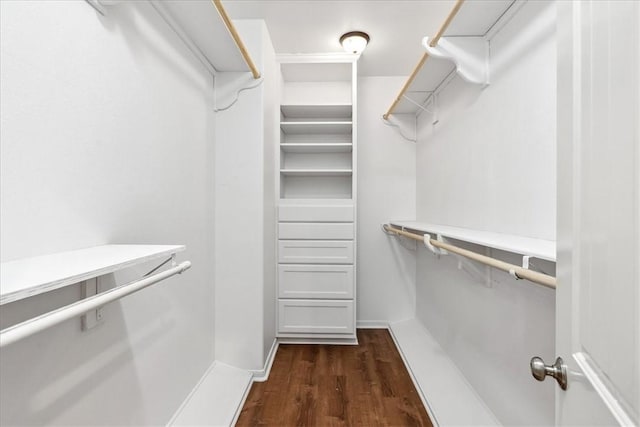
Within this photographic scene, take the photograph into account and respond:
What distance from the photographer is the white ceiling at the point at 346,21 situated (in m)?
1.89

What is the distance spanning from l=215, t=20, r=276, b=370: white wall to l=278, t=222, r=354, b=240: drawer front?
1.57ft

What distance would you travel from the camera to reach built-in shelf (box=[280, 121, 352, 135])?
2.50 m

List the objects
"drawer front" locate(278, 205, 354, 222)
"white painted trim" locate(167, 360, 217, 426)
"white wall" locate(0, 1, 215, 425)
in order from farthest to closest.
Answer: "drawer front" locate(278, 205, 354, 222) < "white painted trim" locate(167, 360, 217, 426) < "white wall" locate(0, 1, 215, 425)

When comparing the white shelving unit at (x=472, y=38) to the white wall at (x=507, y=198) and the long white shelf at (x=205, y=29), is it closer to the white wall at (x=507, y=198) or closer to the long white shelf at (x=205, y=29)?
the white wall at (x=507, y=198)

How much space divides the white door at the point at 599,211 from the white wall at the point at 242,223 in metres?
1.64

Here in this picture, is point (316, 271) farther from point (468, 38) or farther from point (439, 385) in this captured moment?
point (468, 38)

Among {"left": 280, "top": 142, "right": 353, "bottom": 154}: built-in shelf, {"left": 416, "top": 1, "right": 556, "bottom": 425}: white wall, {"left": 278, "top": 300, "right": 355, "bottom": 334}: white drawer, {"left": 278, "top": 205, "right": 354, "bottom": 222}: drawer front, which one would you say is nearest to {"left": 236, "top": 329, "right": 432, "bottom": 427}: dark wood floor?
{"left": 278, "top": 300, "right": 355, "bottom": 334}: white drawer

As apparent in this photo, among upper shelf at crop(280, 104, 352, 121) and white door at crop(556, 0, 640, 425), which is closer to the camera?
white door at crop(556, 0, 640, 425)

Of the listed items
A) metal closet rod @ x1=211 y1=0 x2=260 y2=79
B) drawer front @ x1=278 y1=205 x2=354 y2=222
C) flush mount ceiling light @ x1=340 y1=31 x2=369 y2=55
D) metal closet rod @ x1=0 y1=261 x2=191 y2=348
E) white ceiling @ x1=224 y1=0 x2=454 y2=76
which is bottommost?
metal closet rod @ x1=0 y1=261 x2=191 y2=348

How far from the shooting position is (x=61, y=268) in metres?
0.63

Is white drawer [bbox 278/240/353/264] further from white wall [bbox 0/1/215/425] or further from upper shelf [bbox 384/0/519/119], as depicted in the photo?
upper shelf [bbox 384/0/519/119]

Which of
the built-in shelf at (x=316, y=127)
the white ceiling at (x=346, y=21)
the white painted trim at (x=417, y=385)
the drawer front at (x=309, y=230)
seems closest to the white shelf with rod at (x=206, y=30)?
the white ceiling at (x=346, y=21)

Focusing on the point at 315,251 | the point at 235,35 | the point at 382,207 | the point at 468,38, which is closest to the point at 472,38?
the point at 468,38

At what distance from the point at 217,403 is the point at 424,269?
5.95 ft
